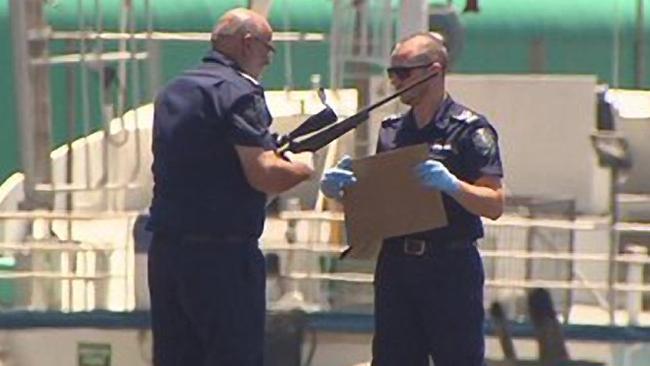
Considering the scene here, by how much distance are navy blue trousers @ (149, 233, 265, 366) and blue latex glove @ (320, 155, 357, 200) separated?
263mm

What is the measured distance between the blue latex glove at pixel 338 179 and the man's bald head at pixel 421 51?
35 centimetres

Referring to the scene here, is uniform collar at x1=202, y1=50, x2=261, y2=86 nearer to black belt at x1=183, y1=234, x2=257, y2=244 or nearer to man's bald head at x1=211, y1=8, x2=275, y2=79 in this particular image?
man's bald head at x1=211, y1=8, x2=275, y2=79

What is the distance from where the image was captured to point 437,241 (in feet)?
18.8

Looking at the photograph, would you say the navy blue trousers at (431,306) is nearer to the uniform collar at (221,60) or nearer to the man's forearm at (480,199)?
the man's forearm at (480,199)

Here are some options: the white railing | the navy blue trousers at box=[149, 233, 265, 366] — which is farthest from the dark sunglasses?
the white railing

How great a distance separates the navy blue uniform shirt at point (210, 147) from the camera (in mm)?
5672

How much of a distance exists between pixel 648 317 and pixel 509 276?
0.49 meters

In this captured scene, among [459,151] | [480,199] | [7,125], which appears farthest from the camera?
[7,125]

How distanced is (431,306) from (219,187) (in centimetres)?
68

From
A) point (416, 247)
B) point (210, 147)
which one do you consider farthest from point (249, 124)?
point (416, 247)

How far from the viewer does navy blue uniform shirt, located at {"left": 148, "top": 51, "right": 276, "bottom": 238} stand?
567 centimetres

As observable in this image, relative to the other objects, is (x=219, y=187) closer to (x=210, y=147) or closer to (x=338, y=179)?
(x=210, y=147)

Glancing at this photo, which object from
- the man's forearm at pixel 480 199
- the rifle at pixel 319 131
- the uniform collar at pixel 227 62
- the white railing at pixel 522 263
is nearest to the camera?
the man's forearm at pixel 480 199

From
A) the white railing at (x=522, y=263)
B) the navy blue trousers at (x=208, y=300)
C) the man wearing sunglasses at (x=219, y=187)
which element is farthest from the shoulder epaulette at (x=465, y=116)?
the white railing at (x=522, y=263)
